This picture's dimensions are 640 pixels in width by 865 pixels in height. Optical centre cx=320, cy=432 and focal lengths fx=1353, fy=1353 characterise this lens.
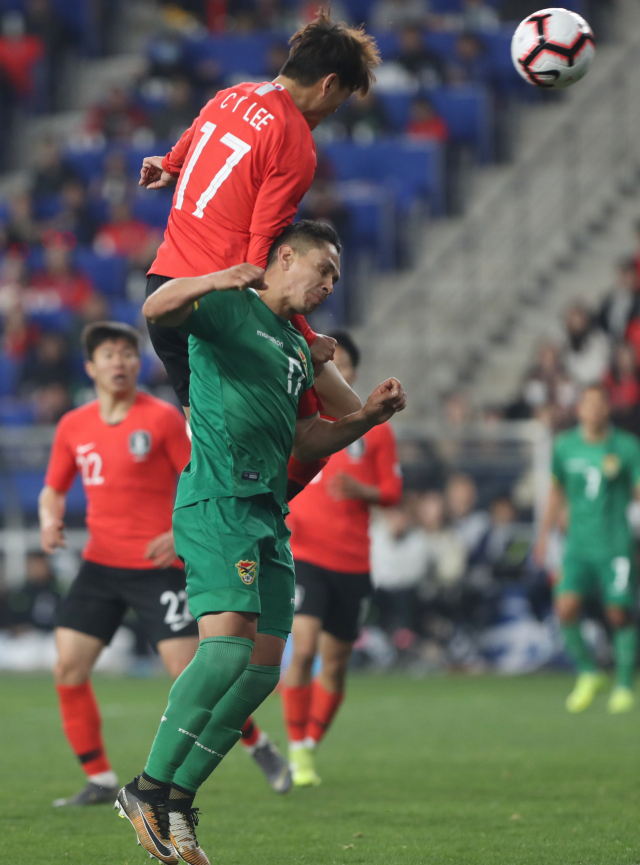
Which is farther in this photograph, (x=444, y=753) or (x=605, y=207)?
(x=605, y=207)

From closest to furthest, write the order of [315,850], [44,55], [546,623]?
[315,850] < [546,623] < [44,55]

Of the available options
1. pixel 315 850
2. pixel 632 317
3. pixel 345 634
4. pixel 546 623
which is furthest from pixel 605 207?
pixel 315 850

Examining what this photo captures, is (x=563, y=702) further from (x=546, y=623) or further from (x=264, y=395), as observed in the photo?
(x=264, y=395)

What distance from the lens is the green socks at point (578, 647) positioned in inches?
463

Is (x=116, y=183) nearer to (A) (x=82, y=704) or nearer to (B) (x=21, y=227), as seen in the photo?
(B) (x=21, y=227)

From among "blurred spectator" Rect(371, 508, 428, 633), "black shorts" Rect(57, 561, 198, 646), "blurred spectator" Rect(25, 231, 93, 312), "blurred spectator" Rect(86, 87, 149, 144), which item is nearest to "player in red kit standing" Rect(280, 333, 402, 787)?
"black shorts" Rect(57, 561, 198, 646)

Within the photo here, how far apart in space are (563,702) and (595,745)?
321cm

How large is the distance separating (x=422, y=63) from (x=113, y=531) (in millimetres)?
13739

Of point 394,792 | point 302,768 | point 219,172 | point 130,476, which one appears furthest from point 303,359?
point 302,768

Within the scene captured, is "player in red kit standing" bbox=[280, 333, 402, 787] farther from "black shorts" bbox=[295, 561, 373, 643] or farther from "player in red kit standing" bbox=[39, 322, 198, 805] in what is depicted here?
"player in red kit standing" bbox=[39, 322, 198, 805]

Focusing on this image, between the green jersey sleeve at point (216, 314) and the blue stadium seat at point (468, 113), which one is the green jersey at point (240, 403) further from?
the blue stadium seat at point (468, 113)

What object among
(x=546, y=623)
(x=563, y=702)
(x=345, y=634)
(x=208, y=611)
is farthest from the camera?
(x=546, y=623)

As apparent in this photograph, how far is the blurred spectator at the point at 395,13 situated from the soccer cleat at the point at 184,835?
57.1ft

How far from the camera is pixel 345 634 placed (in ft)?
25.7
